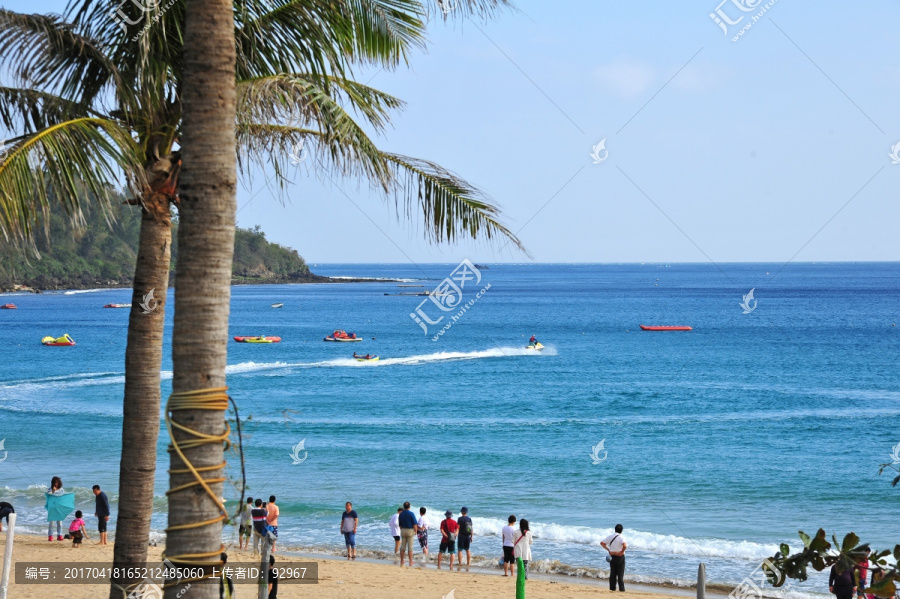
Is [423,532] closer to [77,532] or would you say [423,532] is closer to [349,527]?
[349,527]

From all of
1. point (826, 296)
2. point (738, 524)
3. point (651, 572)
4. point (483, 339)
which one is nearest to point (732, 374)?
point (483, 339)

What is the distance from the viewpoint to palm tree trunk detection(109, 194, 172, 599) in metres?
6.31

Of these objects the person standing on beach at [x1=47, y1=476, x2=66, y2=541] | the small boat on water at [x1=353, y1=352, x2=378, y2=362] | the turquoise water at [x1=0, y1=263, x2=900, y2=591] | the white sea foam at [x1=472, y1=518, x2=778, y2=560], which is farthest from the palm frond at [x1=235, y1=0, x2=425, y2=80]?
the small boat on water at [x1=353, y1=352, x2=378, y2=362]

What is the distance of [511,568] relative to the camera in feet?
55.0

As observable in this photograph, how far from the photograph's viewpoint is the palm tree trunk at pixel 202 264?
3717 mm

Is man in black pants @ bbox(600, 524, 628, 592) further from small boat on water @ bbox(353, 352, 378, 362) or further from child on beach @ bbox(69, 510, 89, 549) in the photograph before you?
small boat on water @ bbox(353, 352, 378, 362)

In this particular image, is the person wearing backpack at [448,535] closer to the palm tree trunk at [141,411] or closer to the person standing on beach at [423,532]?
the person standing on beach at [423,532]

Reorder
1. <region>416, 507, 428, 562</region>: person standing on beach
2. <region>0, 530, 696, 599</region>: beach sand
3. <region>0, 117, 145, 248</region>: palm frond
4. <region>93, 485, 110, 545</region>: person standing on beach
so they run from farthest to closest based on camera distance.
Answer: <region>416, 507, 428, 562</region>: person standing on beach
<region>93, 485, 110, 545</region>: person standing on beach
<region>0, 530, 696, 599</region>: beach sand
<region>0, 117, 145, 248</region>: palm frond

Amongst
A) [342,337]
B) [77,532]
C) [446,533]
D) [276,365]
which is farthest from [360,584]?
[342,337]

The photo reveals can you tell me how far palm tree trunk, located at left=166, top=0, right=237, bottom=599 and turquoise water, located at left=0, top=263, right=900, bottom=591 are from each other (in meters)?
0.86

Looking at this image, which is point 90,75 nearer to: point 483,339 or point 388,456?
point 388,456

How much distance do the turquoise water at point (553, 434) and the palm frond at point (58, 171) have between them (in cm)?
203

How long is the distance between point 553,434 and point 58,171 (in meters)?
32.8

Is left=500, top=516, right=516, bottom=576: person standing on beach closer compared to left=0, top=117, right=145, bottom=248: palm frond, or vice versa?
left=0, top=117, right=145, bottom=248: palm frond
